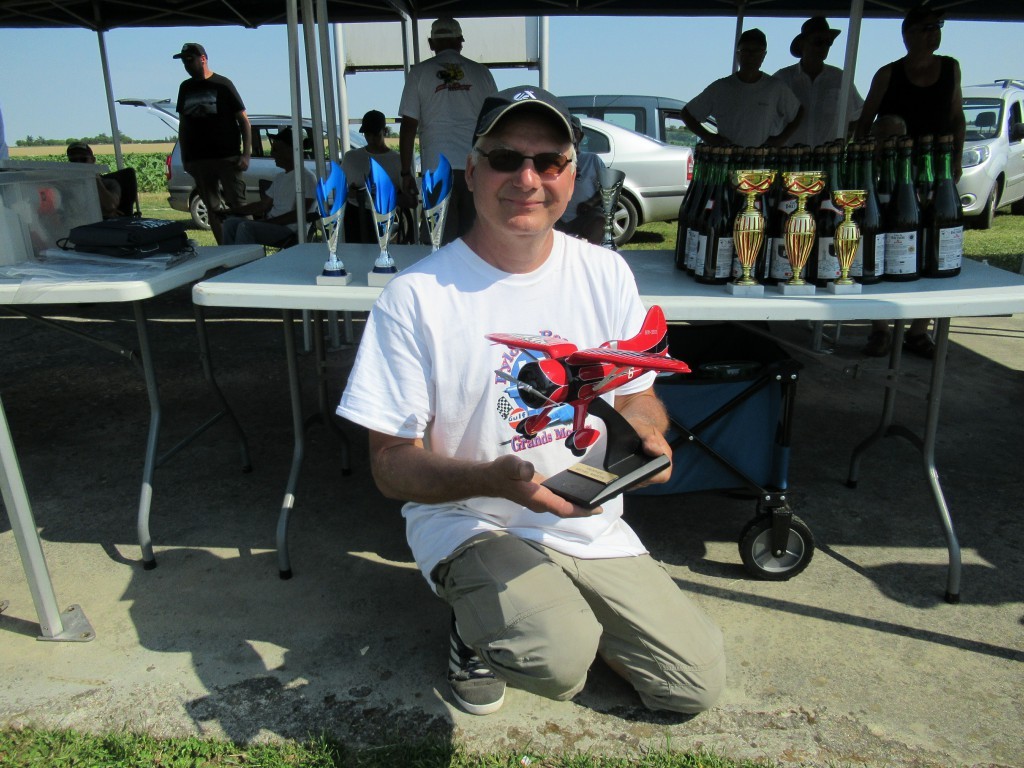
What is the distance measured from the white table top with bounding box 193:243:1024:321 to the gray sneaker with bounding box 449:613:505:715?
3.14ft

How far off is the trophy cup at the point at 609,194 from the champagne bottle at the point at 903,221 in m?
0.87

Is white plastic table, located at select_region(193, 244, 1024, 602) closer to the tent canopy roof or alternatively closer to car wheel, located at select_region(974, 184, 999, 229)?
the tent canopy roof

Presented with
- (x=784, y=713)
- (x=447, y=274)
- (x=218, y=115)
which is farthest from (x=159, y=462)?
(x=218, y=115)

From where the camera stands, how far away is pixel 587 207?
9.67ft

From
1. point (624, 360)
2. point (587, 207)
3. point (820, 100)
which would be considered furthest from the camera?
point (820, 100)

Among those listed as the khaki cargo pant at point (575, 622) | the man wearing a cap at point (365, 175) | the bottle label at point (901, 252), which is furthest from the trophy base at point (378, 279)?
the man wearing a cap at point (365, 175)

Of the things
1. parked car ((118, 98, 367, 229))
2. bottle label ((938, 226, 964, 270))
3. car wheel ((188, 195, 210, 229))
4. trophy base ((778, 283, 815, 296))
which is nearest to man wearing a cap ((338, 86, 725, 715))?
trophy base ((778, 283, 815, 296))

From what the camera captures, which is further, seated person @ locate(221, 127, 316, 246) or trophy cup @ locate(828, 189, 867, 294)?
seated person @ locate(221, 127, 316, 246)

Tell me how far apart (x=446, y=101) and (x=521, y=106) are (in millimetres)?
3135

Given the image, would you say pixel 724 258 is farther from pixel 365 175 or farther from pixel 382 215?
pixel 365 175

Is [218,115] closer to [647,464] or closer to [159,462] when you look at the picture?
[159,462]

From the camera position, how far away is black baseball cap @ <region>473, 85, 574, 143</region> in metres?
1.59

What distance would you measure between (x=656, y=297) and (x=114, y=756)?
180 centimetres

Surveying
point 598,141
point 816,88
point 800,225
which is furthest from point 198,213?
point 800,225
